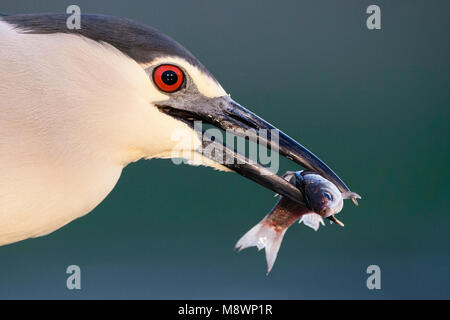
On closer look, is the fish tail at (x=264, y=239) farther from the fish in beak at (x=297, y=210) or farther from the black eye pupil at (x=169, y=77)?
the black eye pupil at (x=169, y=77)

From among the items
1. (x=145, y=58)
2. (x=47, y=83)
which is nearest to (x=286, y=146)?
(x=145, y=58)

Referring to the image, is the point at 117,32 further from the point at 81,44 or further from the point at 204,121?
the point at 204,121

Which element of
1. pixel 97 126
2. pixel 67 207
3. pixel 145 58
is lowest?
pixel 67 207

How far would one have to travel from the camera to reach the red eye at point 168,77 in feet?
2.80

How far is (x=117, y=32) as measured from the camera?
2.76ft

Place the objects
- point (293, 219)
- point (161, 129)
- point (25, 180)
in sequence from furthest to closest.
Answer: point (293, 219)
point (161, 129)
point (25, 180)

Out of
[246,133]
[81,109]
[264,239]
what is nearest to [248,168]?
[246,133]

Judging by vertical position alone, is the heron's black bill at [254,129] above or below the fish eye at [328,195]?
above

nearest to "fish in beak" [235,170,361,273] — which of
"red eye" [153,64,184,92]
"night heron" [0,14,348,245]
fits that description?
"night heron" [0,14,348,245]

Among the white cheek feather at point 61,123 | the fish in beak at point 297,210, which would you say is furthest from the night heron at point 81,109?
the fish in beak at point 297,210

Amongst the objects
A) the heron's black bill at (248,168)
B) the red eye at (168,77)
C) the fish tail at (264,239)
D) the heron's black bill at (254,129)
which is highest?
the red eye at (168,77)

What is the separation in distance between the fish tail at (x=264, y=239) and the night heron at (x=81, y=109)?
6.6 inches

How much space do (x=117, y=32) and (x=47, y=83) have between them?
0.13 metres

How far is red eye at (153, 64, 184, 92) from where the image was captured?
0.85 metres
